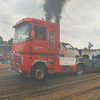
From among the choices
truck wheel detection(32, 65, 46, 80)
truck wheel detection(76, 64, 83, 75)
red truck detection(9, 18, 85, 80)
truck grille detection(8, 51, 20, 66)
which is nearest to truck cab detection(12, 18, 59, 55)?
red truck detection(9, 18, 85, 80)

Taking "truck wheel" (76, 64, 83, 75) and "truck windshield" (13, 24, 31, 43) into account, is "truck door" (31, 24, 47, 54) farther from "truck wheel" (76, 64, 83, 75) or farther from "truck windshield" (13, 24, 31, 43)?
"truck wheel" (76, 64, 83, 75)

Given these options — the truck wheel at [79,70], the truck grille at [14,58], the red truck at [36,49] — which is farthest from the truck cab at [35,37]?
the truck wheel at [79,70]

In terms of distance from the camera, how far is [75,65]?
7699mm

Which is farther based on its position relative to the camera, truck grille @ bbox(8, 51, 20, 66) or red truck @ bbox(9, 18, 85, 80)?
truck grille @ bbox(8, 51, 20, 66)

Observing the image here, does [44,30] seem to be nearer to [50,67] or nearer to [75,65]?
[50,67]

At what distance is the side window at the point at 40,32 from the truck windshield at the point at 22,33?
1.31 feet

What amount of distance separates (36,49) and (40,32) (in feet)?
3.34

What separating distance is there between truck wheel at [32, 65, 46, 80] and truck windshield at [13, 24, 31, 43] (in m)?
1.69

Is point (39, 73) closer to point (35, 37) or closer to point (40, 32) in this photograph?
point (35, 37)

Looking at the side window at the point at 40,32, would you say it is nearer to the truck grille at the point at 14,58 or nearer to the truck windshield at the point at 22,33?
the truck windshield at the point at 22,33

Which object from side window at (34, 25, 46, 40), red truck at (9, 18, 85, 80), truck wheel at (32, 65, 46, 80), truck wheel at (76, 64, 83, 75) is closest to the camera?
red truck at (9, 18, 85, 80)

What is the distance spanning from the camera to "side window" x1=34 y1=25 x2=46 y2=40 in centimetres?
568

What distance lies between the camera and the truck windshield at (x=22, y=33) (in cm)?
552

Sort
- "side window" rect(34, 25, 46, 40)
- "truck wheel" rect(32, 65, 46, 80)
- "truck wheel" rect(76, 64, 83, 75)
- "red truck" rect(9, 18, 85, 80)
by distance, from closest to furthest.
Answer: "red truck" rect(9, 18, 85, 80) → "truck wheel" rect(32, 65, 46, 80) → "side window" rect(34, 25, 46, 40) → "truck wheel" rect(76, 64, 83, 75)
